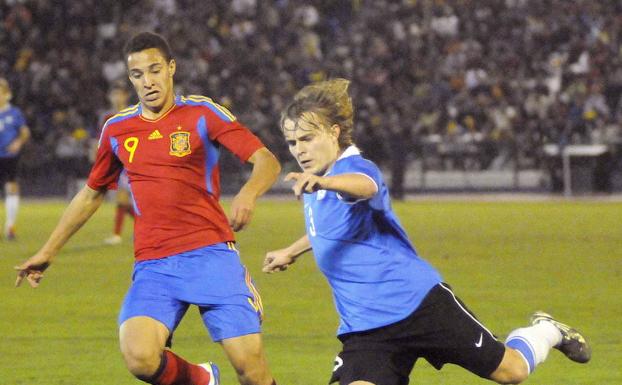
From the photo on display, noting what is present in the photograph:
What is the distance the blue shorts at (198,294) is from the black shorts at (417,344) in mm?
696

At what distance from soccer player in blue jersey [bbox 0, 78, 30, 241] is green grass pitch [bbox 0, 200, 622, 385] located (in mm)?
504

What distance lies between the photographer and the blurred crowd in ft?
91.8

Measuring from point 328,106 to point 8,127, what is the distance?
44.2 feet

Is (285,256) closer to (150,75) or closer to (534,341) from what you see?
(150,75)

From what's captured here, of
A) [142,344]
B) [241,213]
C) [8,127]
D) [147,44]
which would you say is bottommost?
[8,127]

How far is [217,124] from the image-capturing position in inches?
248

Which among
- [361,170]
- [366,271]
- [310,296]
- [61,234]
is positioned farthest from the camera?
[310,296]

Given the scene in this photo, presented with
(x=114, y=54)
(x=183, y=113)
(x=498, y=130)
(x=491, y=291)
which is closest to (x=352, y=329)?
(x=183, y=113)

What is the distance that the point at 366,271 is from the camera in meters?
5.46

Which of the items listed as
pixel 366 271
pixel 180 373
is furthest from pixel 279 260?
pixel 180 373

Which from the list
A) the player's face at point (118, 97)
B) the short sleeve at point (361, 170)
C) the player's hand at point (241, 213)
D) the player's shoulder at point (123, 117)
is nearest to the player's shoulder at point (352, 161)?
the short sleeve at point (361, 170)

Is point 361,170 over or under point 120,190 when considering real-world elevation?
over

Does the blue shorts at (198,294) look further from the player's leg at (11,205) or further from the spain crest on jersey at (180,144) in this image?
the player's leg at (11,205)

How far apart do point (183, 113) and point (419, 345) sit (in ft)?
5.54
